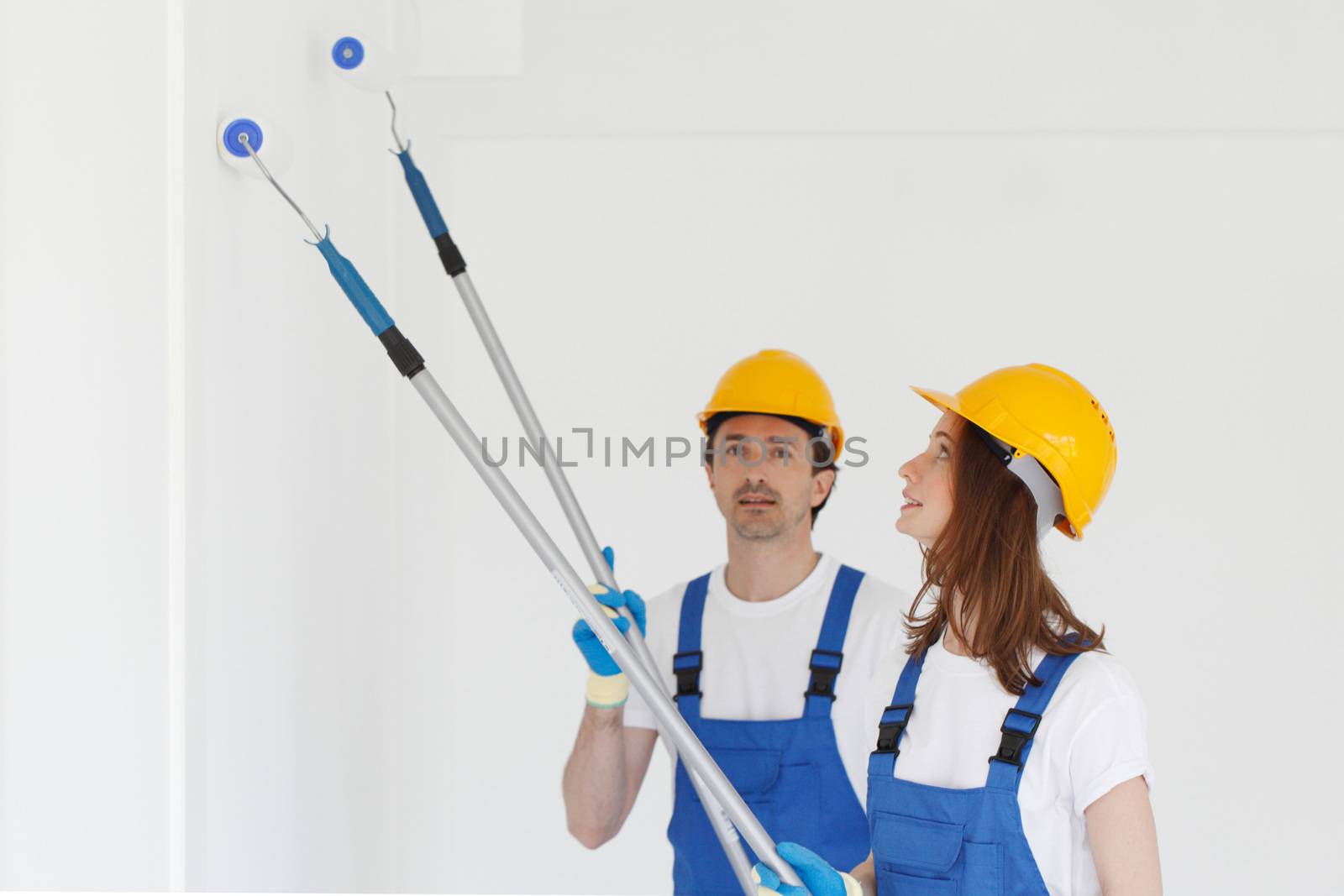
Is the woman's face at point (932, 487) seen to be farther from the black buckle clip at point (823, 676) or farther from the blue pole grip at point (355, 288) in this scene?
the blue pole grip at point (355, 288)

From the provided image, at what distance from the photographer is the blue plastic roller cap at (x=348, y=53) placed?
99.1 inches

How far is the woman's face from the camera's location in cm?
208

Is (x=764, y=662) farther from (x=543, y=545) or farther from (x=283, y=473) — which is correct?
(x=283, y=473)

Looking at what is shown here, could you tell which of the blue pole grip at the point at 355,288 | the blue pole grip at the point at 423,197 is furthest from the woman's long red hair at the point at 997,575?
the blue pole grip at the point at 423,197

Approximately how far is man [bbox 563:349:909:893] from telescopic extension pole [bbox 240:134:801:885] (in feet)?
0.77

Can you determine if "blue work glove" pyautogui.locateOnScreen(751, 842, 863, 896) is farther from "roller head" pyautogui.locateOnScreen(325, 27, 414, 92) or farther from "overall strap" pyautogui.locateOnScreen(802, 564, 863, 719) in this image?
"roller head" pyautogui.locateOnScreen(325, 27, 414, 92)

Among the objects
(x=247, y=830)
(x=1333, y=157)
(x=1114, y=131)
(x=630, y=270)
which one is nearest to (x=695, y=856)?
(x=247, y=830)

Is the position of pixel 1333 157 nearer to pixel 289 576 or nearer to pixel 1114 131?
pixel 1114 131

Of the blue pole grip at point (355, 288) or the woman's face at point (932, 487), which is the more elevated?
the blue pole grip at point (355, 288)

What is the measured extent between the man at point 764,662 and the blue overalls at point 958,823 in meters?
0.55

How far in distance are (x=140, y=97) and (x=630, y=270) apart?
1857mm

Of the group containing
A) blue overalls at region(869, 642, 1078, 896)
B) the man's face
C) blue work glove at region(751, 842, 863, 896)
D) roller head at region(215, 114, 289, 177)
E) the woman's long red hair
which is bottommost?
blue work glove at region(751, 842, 863, 896)

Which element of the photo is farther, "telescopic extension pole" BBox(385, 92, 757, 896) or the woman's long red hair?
"telescopic extension pole" BBox(385, 92, 757, 896)

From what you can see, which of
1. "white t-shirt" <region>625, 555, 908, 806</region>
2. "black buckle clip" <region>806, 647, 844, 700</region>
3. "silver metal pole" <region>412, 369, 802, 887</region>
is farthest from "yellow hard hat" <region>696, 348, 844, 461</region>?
"silver metal pole" <region>412, 369, 802, 887</region>
